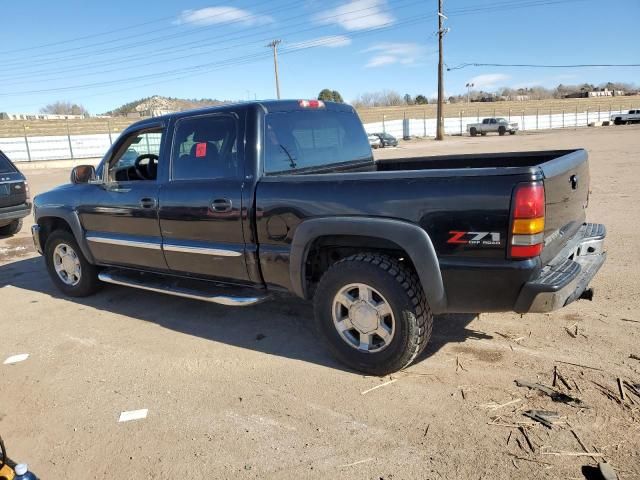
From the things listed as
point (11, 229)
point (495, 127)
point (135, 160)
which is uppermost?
point (135, 160)

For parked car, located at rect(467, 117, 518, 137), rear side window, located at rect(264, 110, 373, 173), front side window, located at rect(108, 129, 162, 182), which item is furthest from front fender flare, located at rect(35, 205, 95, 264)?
parked car, located at rect(467, 117, 518, 137)

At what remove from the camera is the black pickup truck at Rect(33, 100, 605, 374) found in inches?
119

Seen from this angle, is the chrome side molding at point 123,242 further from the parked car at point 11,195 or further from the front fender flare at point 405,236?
the parked car at point 11,195

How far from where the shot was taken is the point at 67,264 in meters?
5.80

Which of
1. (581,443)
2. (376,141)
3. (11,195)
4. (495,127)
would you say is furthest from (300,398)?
(495,127)

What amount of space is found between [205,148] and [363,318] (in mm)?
1936

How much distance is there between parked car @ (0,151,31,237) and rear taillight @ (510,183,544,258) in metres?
9.15

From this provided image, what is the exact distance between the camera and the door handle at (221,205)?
401cm

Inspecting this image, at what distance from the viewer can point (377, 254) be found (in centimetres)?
352

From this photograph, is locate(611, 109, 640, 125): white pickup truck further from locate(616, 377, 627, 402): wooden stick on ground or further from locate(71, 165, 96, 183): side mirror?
locate(71, 165, 96, 183): side mirror

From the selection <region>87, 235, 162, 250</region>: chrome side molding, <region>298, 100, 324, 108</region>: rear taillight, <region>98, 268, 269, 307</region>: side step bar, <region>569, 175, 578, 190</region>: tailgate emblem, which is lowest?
<region>98, 268, 269, 307</region>: side step bar

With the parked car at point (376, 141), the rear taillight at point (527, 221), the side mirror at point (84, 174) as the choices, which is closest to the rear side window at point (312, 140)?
the rear taillight at point (527, 221)

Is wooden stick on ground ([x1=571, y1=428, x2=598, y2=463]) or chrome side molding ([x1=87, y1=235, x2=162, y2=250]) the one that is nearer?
wooden stick on ground ([x1=571, y1=428, x2=598, y2=463])

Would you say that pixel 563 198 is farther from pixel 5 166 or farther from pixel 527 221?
pixel 5 166
